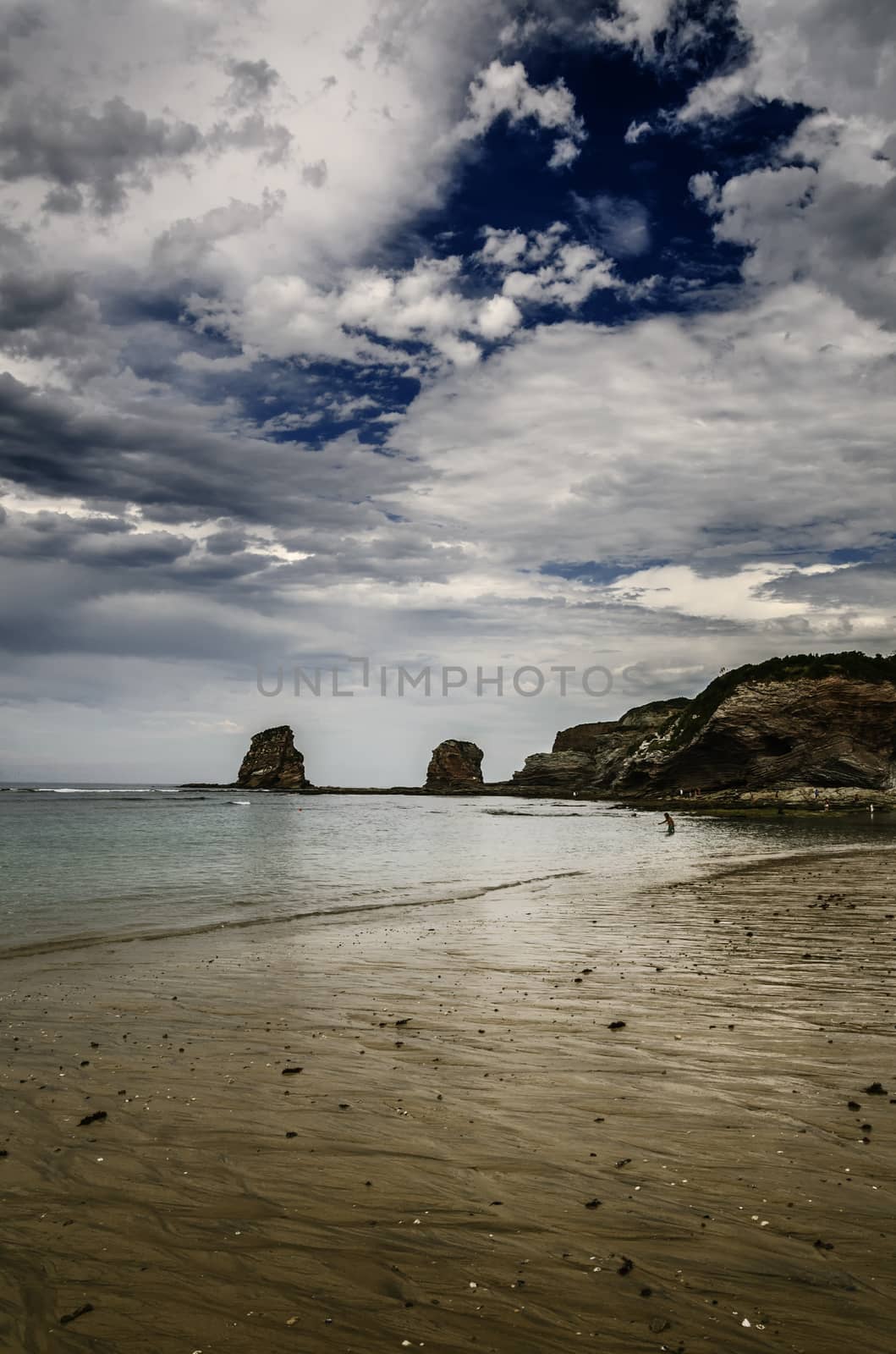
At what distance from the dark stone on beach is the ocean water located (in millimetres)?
14490

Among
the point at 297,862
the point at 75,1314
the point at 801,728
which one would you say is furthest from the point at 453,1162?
the point at 801,728

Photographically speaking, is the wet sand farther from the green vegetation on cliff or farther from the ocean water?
the green vegetation on cliff

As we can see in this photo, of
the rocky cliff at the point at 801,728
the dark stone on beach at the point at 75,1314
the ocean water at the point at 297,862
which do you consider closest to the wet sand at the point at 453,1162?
the dark stone on beach at the point at 75,1314

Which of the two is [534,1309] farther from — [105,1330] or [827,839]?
[827,839]

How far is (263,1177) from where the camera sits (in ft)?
22.1

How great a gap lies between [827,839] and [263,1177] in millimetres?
51411

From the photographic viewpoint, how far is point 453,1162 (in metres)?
6.92

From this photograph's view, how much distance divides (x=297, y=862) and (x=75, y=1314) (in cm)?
3352

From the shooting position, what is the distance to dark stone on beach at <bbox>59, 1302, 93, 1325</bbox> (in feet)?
16.3

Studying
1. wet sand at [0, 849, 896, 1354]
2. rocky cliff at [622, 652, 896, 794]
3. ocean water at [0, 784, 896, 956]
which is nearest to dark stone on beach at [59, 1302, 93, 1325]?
wet sand at [0, 849, 896, 1354]

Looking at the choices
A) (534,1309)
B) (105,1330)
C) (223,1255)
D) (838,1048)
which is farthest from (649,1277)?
(838,1048)

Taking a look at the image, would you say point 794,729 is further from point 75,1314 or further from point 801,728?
point 75,1314

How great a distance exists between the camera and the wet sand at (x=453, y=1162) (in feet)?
16.1

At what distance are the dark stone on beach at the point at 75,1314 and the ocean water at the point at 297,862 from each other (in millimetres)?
14490
